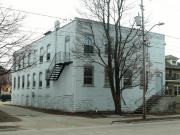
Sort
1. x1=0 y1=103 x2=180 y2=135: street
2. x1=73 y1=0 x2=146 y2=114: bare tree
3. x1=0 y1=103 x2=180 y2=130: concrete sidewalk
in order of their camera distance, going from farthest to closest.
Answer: x1=73 y1=0 x2=146 y2=114: bare tree → x1=0 y1=103 x2=180 y2=130: concrete sidewalk → x1=0 y1=103 x2=180 y2=135: street

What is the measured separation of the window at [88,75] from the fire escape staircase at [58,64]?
77.2 inches

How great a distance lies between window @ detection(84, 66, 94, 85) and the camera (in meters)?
34.9

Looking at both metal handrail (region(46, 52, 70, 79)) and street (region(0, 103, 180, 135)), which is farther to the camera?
metal handrail (region(46, 52, 70, 79))

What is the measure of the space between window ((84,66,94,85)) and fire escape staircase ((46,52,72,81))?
1960 millimetres

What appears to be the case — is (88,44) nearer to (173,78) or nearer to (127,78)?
(127,78)

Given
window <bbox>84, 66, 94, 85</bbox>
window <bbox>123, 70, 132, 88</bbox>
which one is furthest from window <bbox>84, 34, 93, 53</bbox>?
window <bbox>123, 70, 132, 88</bbox>

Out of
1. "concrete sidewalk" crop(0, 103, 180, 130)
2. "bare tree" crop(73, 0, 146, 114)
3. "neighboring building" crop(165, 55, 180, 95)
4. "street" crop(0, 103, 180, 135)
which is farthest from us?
"neighboring building" crop(165, 55, 180, 95)

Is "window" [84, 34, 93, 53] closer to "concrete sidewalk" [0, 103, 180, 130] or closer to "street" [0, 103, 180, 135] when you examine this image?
"concrete sidewalk" [0, 103, 180, 130]

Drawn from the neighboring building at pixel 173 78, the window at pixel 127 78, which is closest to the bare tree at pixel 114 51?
the window at pixel 127 78

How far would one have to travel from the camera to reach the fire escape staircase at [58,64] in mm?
35853

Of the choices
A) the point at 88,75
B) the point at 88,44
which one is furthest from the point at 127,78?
the point at 88,44

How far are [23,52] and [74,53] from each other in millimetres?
7062

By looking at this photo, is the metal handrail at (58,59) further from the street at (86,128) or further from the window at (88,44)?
the street at (86,128)

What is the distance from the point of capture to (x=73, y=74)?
3416 cm
